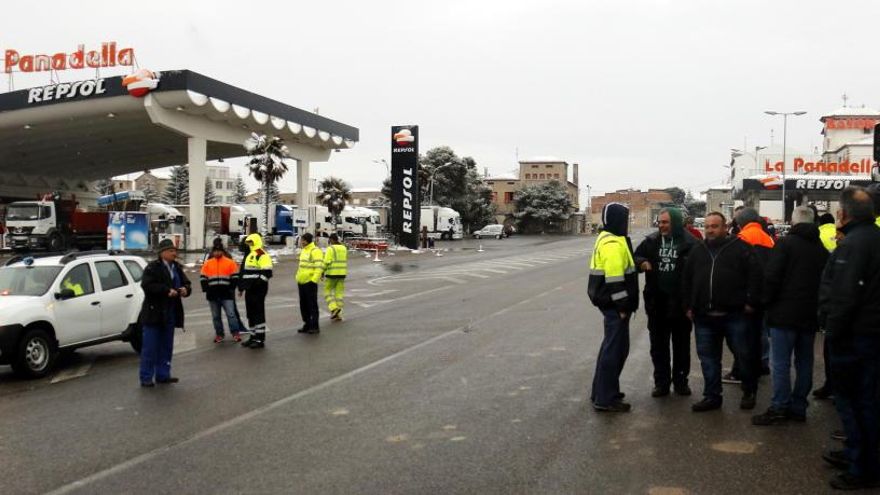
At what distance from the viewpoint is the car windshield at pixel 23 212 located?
36281mm

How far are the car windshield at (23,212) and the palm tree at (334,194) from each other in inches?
1055

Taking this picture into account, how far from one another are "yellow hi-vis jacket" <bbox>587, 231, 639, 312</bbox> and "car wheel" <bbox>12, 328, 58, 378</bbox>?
6.84m

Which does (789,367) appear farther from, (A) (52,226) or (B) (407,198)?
(B) (407,198)

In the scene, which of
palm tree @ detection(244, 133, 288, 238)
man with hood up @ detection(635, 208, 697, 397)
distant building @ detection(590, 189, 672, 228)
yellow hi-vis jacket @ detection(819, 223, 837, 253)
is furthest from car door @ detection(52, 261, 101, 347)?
distant building @ detection(590, 189, 672, 228)

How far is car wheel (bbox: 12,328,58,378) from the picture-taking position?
9.06 meters

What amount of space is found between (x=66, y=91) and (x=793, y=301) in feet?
126

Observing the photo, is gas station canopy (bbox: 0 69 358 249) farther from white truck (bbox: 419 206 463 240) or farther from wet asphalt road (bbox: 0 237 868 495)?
wet asphalt road (bbox: 0 237 868 495)

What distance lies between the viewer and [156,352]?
867cm

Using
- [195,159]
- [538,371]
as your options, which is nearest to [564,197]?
[195,159]

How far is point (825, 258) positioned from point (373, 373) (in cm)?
512

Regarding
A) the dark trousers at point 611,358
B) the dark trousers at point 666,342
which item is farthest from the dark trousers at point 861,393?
the dark trousers at point 666,342

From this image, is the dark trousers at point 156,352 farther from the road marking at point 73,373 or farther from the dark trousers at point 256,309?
the dark trousers at point 256,309

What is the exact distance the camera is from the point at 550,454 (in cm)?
571

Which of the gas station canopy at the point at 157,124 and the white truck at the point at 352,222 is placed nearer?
the gas station canopy at the point at 157,124
